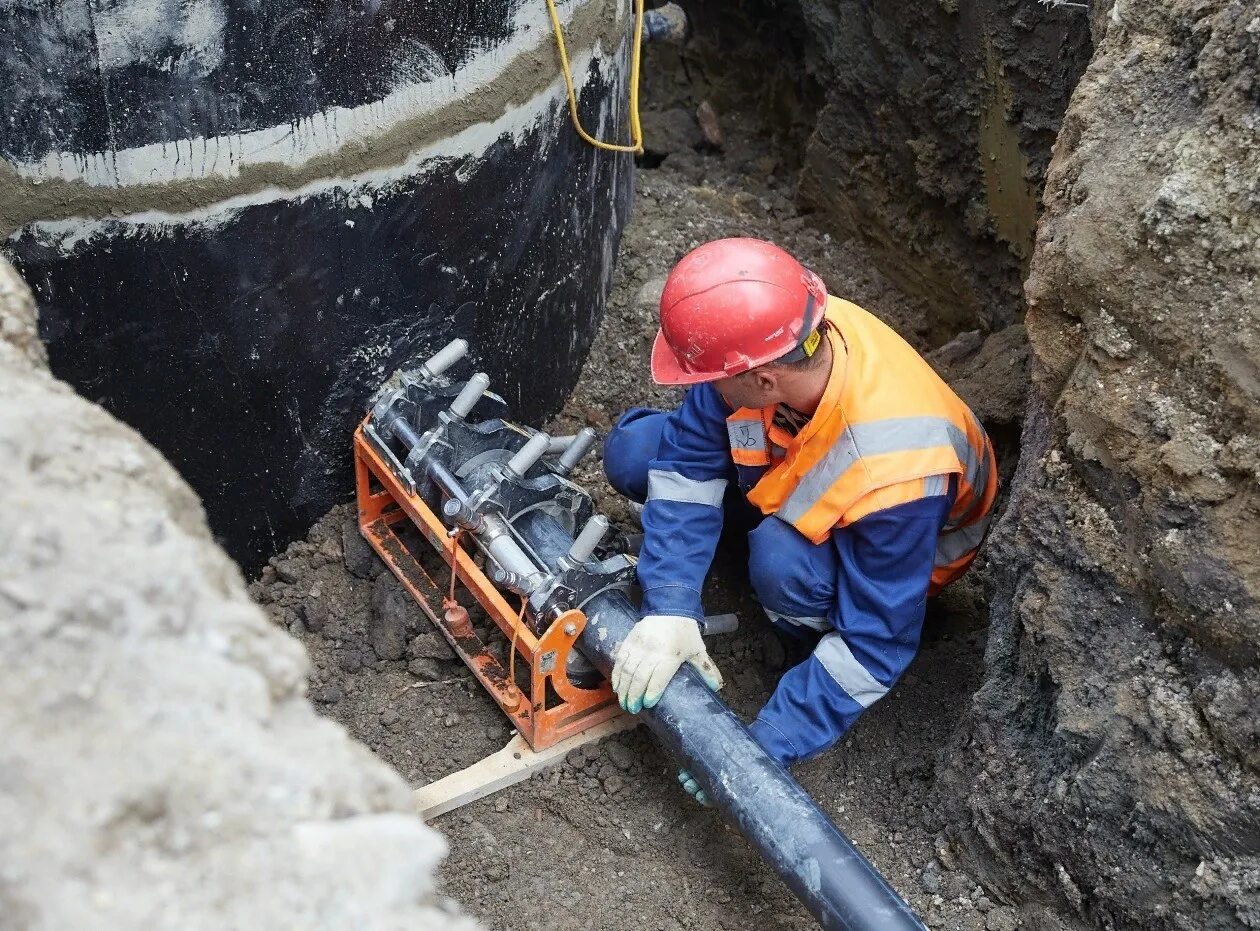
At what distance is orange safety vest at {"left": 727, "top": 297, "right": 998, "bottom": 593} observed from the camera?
95.7 inches

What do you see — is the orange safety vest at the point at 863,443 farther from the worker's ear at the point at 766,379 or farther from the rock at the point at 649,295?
the rock at the point at 649,295

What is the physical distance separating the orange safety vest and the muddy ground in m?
0.48

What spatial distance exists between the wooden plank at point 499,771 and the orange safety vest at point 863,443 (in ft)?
2.16

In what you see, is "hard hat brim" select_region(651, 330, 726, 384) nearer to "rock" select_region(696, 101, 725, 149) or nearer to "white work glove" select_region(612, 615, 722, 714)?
"white work glove" select_region(612, 615, 722, 714)

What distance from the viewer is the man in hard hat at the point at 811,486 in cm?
235

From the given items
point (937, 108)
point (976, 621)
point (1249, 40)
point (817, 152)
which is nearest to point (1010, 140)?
point (937, 108)

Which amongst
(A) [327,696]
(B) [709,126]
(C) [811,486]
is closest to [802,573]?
(C) [811,486]

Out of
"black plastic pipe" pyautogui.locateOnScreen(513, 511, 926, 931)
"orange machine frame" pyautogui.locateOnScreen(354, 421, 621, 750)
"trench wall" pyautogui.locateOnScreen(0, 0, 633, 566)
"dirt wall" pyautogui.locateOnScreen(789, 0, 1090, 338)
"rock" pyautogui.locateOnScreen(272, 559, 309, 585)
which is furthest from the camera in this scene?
"dirt wall" pyautogui.locateOnScreen(789, 0, 1090, 338)

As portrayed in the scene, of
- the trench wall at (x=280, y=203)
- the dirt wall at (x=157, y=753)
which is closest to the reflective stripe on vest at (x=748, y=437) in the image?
the trench wall at (x=280, y=203)

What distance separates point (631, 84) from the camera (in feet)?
11.1

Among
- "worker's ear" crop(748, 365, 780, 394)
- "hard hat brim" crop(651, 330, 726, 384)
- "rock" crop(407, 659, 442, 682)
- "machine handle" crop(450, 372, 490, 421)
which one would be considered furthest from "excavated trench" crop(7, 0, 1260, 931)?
"hard hat brim" crop(651, 330, 726, 384)

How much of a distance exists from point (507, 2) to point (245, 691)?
1970 millimetres

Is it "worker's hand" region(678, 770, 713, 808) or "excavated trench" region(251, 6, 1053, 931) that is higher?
"worker's hand" region(678, 770, 713, 808)

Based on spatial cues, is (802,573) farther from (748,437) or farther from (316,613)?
(316,613)
